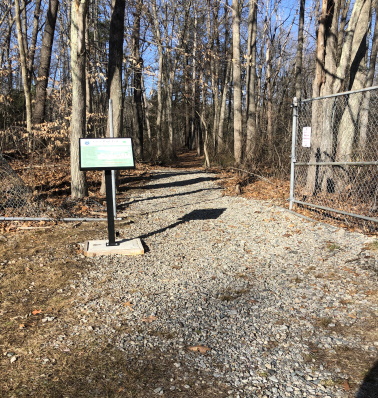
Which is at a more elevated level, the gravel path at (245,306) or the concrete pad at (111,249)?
the concrete pad at (111,249)

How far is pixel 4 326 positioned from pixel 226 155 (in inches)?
644

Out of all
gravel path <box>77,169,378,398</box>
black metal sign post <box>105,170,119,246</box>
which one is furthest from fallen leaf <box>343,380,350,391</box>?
black metal sign post <box>105,170,119,246</box>

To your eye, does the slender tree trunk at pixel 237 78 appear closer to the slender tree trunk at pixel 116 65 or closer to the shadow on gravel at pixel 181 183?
the shadow on gravel at pixel 181 183

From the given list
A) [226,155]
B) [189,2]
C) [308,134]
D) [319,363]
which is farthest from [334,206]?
[189,2]

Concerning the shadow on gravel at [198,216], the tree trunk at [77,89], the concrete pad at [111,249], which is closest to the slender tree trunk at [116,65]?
the tree trunk at [77,89]

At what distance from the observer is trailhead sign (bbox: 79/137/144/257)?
17.7 feet

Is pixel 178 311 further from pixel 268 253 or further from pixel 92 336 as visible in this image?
pixel 268 253

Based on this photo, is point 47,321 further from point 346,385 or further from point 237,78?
point 237,78

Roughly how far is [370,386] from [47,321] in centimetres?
286

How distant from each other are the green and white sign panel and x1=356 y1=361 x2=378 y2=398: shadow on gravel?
4.23 metres

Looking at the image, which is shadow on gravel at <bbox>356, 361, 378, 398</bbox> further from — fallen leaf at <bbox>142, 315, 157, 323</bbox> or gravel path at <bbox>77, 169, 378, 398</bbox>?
fallen leaf at <bbox>142, 315, 157, 323</bbox>

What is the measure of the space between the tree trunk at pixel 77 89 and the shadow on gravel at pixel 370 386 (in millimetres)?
7576

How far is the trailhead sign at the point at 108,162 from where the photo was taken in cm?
541

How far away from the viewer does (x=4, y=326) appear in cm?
328
